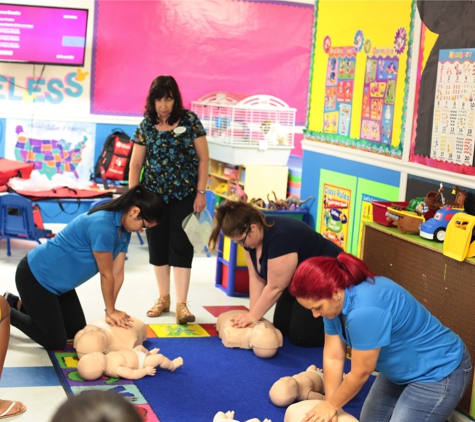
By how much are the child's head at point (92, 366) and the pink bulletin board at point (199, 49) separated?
179 inches

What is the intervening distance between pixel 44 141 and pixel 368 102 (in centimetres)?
396

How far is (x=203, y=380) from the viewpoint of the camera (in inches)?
139

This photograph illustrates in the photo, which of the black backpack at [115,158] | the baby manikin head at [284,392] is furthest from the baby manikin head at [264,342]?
the black backpack at [115,158]

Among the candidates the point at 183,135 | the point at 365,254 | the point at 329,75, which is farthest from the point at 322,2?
the point at 365,254

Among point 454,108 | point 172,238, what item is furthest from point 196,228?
point 454,108

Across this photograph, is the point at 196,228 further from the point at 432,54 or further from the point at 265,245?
the point at 432,54

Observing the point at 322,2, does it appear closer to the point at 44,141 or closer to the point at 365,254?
the point at 365,254

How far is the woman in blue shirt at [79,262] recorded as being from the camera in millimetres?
3564

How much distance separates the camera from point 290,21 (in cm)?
794

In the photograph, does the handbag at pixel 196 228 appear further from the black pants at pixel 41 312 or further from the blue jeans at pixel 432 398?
the blue jeans at pixel 432 398

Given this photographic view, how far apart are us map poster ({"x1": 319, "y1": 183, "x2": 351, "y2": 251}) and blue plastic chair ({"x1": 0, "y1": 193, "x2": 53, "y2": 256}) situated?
2404 mm

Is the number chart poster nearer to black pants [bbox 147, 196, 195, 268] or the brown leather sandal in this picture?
black pants [bbox 147, 196, 195, 268]

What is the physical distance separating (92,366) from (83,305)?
1.36 meters

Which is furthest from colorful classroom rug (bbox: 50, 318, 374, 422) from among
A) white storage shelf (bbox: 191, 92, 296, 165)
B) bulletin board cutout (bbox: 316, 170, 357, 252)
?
white storage shelf (bbox: 191, 92, 296, 165)
